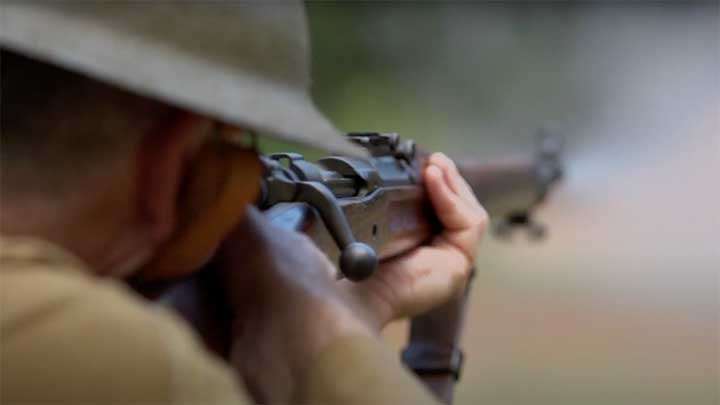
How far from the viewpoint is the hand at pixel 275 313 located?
2.00 feet

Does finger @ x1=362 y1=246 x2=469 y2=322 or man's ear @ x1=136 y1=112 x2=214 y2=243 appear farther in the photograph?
finger @ x1=362 y1=246 x2=469 y2=322

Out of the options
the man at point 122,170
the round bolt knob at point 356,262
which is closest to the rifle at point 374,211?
the round bolt knob at point 356,262

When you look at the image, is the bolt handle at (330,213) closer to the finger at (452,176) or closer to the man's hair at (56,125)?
the man's hair at (56,125)

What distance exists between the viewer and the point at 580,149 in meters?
3.51

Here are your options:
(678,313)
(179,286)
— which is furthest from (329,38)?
(179,286)

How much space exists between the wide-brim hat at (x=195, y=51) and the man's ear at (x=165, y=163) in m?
0.02

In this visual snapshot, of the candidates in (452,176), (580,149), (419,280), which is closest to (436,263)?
(419,280)

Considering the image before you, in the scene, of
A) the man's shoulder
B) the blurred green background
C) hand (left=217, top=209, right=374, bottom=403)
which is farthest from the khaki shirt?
the blurred green background

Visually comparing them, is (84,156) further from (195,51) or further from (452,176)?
(452,176)

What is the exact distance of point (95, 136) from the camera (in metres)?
0.49

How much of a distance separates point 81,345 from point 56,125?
9 centimetres

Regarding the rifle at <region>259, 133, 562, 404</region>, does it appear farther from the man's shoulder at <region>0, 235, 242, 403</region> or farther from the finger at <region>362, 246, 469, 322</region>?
the man's shoulder at <region>0, 235, 242, 403</region>

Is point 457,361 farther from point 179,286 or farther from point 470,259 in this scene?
point 179,286

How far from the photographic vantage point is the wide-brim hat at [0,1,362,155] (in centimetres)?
47
